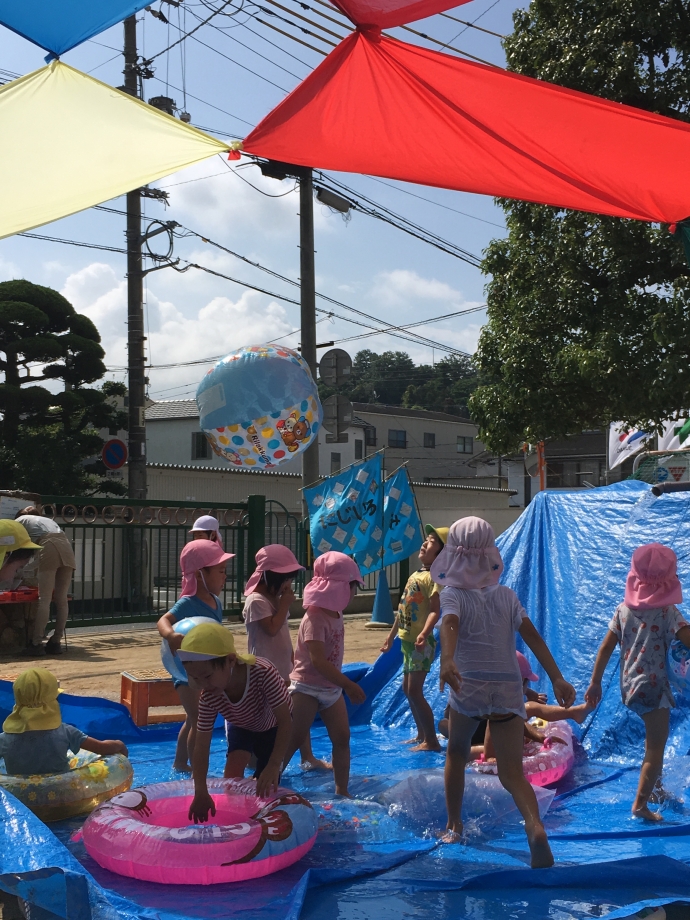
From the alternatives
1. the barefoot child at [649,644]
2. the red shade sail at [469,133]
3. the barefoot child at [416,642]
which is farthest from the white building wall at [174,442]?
the barefoot child at [649,644]

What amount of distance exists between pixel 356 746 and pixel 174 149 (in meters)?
4.24

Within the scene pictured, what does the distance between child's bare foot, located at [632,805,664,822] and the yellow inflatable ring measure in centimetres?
279

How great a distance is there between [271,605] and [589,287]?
6.63 metres

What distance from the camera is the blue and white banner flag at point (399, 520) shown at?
11.7m

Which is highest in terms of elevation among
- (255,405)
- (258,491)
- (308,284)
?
(308,284)

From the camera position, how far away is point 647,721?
4.85 m

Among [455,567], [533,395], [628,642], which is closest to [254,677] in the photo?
[455,567]

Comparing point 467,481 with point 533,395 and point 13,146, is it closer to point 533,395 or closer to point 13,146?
point 533,395

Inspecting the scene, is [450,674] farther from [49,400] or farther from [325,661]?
[49,400]

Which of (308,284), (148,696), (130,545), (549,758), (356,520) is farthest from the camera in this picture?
(308,284)

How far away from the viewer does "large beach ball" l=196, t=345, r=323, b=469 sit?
7.30 m

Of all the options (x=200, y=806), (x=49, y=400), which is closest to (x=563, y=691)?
(x=200, y=806)

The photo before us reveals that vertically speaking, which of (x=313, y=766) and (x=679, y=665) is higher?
(x=679, y=665)

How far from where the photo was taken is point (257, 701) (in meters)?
4.37
